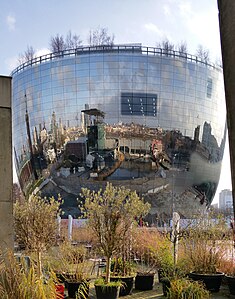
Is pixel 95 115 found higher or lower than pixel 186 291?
higher

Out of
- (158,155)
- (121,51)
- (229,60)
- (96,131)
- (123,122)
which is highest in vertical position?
(121,51)

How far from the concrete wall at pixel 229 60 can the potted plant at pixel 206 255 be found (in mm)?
8794

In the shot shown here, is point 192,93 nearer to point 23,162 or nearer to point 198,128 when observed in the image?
point 198,128

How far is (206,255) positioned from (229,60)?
9254 millimetres

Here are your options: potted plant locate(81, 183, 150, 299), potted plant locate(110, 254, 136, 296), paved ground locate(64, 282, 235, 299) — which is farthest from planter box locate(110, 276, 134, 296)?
potted plant locate(81, 183, 150, 299)

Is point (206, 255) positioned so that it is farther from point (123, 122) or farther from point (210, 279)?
point (123, 122)

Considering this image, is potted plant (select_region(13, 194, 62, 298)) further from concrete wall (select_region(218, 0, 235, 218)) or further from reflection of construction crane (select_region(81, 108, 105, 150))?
reflection of construction crane (select_region(81, 108, 105, 150))

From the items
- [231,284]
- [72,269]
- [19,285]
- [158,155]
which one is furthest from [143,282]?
[158,155]


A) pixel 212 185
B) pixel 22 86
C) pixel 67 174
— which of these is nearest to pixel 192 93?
pixel 212 185

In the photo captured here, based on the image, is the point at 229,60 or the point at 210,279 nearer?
the point at 229,60

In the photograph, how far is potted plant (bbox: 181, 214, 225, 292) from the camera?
31.2 ft

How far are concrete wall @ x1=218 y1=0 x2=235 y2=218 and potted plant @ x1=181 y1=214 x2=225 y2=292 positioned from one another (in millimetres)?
8794

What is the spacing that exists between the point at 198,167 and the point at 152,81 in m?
12.1

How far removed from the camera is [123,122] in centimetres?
4569
